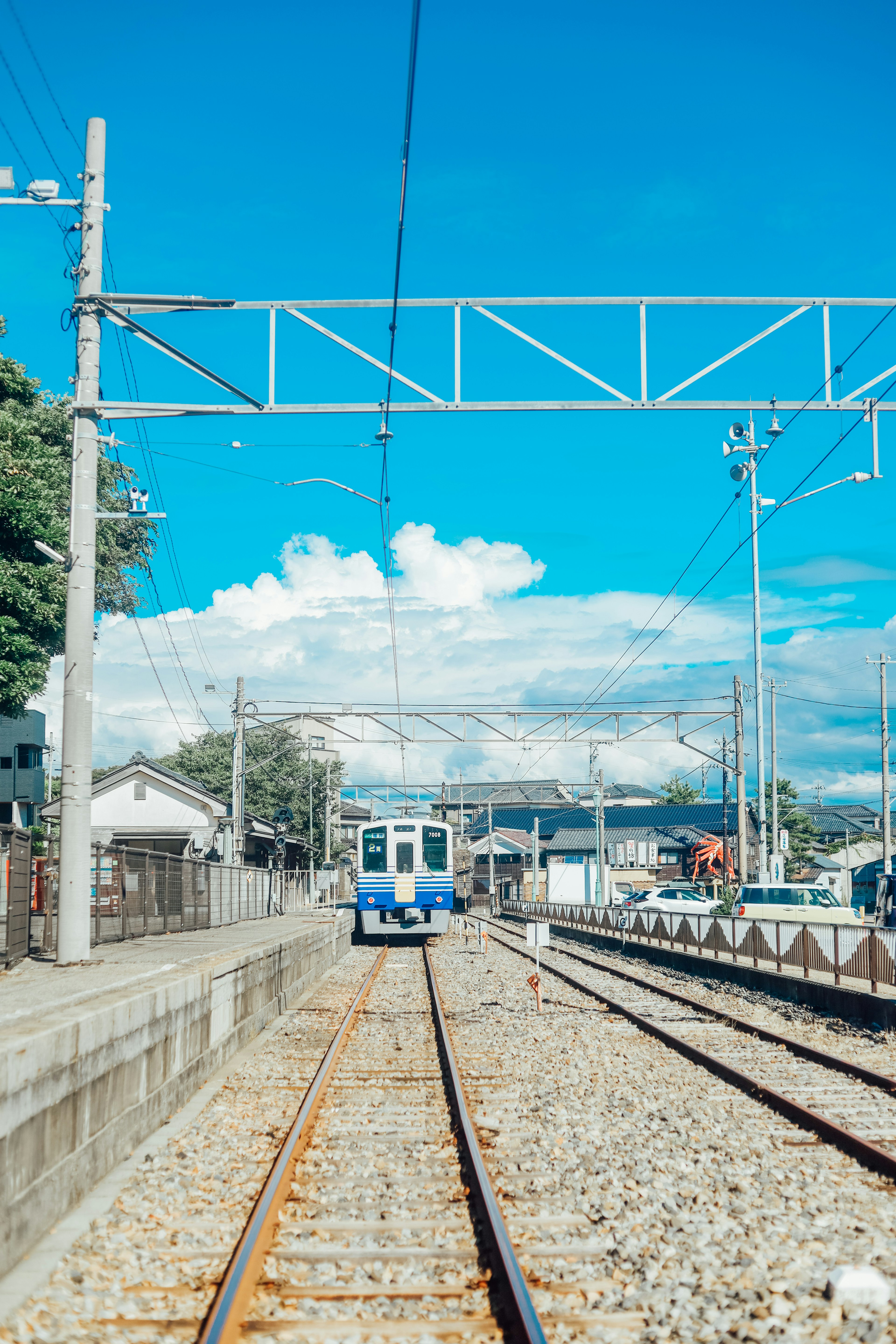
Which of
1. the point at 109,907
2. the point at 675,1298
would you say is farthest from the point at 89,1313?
the point at 109,907

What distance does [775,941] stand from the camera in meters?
19.4

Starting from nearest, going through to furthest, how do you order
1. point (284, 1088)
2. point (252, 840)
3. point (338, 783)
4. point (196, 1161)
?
point (196, 1161)
point (284, 1088)
point (252, 840)
point (338, 783)

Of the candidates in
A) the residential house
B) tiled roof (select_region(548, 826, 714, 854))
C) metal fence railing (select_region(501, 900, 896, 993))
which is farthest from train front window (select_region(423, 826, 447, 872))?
tiled roof (select_region(548, 826, 714, 854))

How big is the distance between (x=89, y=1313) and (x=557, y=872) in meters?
53.3

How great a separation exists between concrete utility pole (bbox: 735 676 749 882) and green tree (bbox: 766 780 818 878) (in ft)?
127

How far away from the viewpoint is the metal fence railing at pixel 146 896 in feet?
53.2

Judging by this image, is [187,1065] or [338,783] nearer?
[187,1065]

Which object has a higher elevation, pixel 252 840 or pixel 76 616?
pixel 76 616

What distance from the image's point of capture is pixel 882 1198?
6.52 m

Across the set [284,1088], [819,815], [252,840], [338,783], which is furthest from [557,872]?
[819,815]

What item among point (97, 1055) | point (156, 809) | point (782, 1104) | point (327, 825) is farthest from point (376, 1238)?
point (327, 825)

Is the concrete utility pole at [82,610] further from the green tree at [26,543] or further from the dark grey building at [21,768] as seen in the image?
the dark grey building at [21,768]

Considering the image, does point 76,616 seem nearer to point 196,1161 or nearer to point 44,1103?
point 196,1161

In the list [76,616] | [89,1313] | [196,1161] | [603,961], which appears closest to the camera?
[89,1313]
